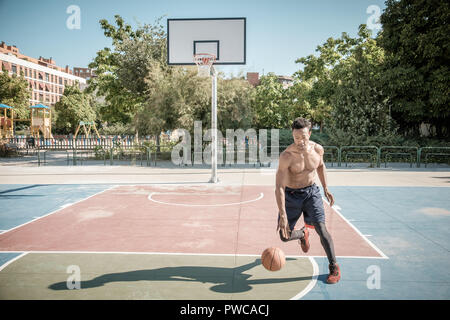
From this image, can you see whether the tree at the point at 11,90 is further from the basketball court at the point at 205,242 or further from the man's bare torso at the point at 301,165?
the man's bare torso at the point at 301,165

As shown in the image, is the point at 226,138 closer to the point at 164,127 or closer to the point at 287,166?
the point at 164,127

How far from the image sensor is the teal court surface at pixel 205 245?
4277 millimetres

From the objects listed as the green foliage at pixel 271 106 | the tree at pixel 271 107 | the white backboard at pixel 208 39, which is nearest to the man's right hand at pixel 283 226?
the white backboard at pixel 208 39

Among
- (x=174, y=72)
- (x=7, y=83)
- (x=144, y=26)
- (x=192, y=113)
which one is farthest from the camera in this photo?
(x=7, y=83)

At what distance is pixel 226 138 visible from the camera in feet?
66.1

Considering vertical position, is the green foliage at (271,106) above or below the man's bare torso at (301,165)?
above

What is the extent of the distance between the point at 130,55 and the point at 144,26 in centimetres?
329

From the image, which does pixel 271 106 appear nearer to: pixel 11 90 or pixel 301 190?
pixel 11 90

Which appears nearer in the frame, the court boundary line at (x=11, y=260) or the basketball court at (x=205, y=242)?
the basketball court at (x=205, y=242)

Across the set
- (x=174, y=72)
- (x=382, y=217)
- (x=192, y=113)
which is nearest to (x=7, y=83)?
(x=174, y=72)

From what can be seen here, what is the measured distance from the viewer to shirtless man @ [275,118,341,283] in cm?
448

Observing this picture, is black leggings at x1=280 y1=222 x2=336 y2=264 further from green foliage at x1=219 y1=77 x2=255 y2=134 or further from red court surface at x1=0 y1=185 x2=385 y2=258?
green foliage at x1=219 y1=77 x2=255 y2=134

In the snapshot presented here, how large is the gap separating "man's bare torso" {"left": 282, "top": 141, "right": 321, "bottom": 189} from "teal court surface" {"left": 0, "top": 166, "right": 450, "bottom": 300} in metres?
1.23

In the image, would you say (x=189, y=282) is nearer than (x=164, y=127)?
Yes
